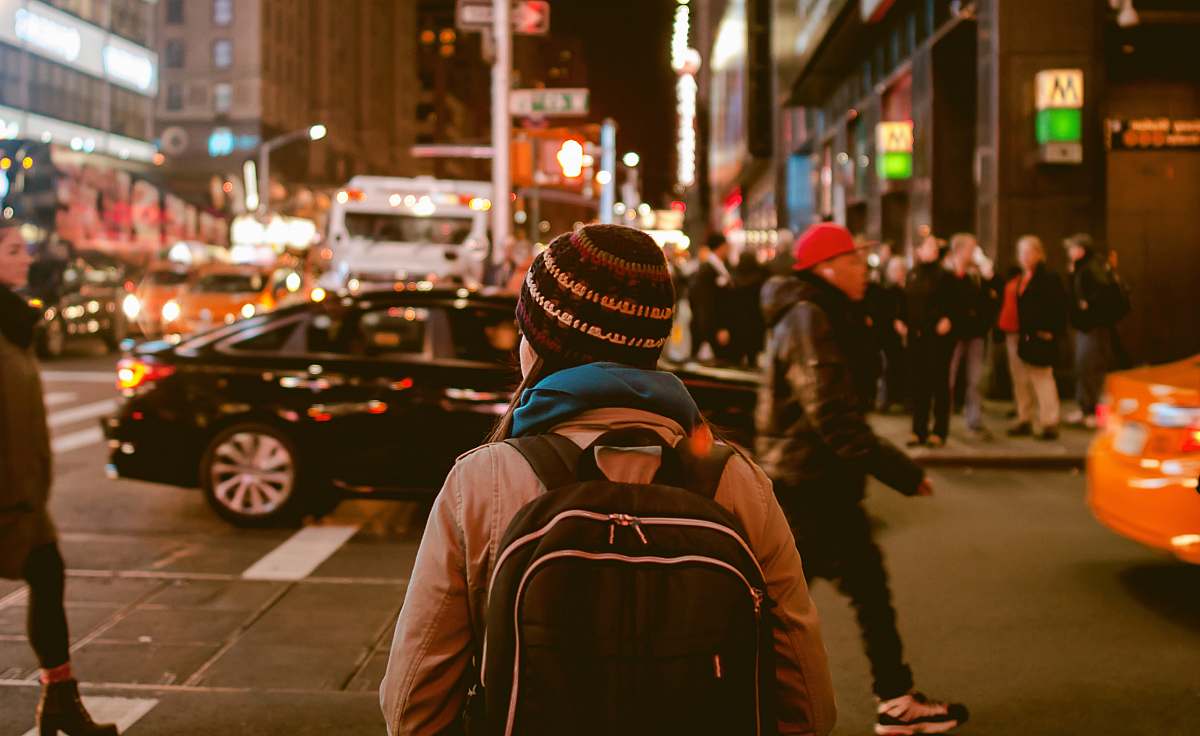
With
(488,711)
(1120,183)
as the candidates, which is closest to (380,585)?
(488,711)

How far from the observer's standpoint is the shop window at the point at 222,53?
82.9 metres

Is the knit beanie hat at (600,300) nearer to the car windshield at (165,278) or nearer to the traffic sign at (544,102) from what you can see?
the traffic sign at (544,102)

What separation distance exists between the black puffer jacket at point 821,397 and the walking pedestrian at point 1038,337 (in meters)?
8.06

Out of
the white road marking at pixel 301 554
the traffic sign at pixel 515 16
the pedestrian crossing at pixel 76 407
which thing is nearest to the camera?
the white road marking at pixel 301 554

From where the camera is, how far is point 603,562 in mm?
1783

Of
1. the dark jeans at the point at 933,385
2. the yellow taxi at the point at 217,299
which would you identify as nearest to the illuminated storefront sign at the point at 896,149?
the dark jeans at the point at 933,385

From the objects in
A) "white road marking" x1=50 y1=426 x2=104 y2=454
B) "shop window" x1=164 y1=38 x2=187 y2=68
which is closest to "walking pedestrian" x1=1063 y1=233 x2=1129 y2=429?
"white road marking" x1=50 y1=426 x2=104 y2=454

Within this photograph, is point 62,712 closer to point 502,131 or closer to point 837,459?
point 837,459

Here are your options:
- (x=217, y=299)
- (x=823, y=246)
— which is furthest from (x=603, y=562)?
(x=217, y=299)

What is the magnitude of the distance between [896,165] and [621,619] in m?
19.7

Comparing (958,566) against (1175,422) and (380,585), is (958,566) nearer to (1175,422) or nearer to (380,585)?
(1175,422)

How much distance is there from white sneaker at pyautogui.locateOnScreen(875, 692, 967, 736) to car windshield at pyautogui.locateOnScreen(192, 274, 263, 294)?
20678 millimetres

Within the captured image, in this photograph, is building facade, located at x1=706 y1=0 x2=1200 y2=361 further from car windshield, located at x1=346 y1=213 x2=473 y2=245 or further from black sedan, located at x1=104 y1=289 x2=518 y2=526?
black sedan, located at x1=104 y1=289 x2=518 y2=526

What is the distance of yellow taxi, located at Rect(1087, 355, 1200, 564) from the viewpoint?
6.16 metres
